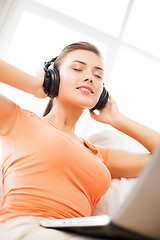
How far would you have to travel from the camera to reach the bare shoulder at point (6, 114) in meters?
1.00

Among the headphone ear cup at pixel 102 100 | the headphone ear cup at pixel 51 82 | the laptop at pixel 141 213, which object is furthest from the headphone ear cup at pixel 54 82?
the laptop at pixel 141 213

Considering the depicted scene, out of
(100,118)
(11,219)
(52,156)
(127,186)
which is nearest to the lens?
(11,219)

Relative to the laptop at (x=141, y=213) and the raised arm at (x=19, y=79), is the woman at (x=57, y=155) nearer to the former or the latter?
the raised arm at (x=19, y=79)

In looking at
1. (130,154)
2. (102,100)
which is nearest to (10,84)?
(102,100)

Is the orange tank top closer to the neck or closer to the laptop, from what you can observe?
the neck

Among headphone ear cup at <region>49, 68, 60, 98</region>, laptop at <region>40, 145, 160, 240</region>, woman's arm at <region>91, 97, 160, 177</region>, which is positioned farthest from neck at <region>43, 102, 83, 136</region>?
laptop at <region>40, 145, 160, 240</region>

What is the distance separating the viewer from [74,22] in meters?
2.60

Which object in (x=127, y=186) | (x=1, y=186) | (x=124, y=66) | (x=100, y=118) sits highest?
(x=124, y=66)

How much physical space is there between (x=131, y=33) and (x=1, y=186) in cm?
220

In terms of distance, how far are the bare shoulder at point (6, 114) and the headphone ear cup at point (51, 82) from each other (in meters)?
0.18

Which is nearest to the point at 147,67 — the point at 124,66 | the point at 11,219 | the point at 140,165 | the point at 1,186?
the point at 124,66

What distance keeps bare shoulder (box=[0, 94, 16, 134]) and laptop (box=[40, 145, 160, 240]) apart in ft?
2.30

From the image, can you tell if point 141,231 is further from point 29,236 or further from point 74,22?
point 74,22

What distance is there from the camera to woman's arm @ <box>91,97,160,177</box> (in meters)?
1.27
